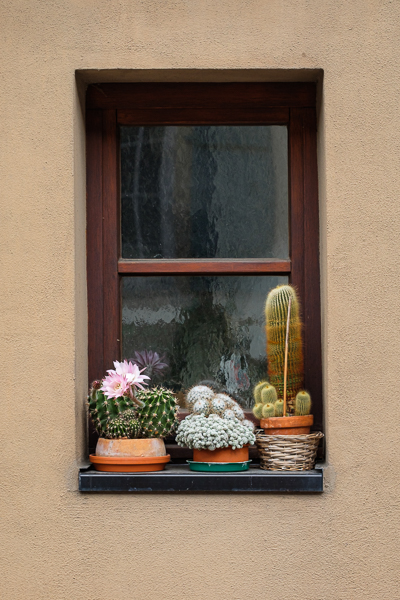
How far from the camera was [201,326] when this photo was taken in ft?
9.53

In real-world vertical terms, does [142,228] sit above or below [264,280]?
above

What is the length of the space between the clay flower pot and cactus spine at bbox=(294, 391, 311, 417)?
1.70 ft

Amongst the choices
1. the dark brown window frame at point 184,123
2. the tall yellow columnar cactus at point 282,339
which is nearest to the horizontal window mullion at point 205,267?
the dark brown window frame at point 184,123

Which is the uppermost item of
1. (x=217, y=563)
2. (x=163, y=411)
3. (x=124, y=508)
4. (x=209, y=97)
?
(x=209, y=97)

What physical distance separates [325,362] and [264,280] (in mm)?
435

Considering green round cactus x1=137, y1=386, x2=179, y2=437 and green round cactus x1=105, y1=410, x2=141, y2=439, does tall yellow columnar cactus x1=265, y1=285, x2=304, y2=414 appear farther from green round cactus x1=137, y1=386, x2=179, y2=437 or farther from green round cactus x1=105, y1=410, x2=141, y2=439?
green round cactus x1=105, y1=410, x2=141, y2=439

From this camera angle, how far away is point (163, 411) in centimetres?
265

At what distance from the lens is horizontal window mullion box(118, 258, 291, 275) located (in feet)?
9.43

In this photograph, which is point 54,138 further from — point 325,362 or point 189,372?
point 325,362

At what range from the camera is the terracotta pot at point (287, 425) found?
2607 mm

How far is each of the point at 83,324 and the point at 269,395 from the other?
0.76 metres

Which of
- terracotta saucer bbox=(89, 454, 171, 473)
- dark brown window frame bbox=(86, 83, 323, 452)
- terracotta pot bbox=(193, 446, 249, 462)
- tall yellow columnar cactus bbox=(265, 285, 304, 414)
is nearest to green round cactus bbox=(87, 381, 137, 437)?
terracotta saucer bbox=(89, 454, 171, 473)

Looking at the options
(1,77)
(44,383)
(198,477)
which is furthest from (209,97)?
(198,477)

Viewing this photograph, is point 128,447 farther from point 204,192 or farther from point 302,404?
point 204,192
